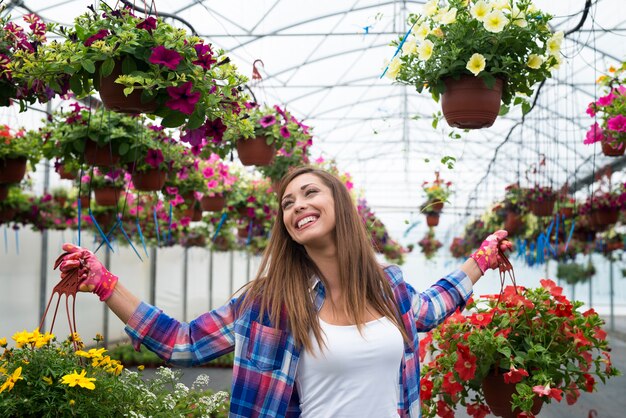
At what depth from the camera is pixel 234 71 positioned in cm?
191

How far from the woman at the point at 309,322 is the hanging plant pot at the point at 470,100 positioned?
0.66 meters

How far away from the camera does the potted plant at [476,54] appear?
2025 mm

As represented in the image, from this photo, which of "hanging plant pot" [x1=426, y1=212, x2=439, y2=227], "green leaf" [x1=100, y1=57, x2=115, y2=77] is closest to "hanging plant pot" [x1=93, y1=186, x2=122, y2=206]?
"green leaf" [x1=100, y1=57, x2=115, y2=77]

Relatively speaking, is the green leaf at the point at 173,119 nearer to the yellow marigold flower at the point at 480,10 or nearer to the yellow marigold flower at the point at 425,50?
the yellow marigold flower at the point at 425,50

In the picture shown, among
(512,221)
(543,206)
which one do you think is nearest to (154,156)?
(543,206)

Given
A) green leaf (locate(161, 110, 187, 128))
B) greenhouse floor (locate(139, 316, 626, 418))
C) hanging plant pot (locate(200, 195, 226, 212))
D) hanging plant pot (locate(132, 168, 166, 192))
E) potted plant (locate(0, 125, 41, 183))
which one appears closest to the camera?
green leaf (locate(161, 110, 187, 128))

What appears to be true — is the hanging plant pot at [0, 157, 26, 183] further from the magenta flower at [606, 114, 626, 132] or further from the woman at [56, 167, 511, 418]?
the magenta flower at [606, 114, 626, 132]

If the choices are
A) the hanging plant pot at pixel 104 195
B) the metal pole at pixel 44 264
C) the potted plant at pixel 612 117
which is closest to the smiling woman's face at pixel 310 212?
the potted plant at pixel 612 117

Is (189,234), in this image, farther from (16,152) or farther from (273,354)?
(273,354)

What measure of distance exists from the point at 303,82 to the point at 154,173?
6.16 metres

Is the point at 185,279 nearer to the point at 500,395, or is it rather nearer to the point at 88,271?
the point at 500,395

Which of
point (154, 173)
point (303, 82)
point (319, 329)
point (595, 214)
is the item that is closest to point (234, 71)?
point (319, 329)

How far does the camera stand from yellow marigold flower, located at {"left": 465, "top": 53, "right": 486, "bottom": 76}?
2.03m

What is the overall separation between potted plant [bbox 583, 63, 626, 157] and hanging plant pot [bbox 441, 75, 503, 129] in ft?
3.42
